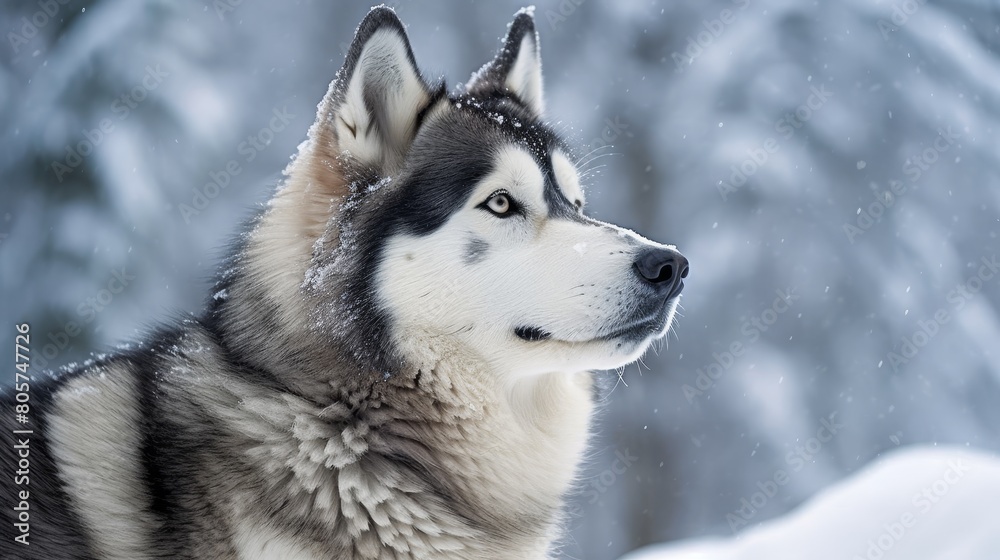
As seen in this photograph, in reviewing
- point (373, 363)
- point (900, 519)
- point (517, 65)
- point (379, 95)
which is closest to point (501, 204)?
point (379, 95)

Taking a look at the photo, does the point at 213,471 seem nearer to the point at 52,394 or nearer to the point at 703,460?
the point at 52,394

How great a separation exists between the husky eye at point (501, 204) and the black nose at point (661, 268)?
1.43ft

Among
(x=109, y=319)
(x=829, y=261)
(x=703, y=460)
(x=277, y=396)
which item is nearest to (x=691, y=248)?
(x=829, y=261)

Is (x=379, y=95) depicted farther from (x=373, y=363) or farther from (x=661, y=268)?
(x=661, y=268)

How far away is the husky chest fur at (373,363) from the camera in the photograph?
81.7 inches

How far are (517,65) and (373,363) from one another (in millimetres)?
1491

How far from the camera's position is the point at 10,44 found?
6.53 metres

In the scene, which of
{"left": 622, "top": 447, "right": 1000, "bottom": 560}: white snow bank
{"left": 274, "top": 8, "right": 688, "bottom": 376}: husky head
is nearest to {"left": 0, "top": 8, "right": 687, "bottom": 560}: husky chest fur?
{"left": 274, "top": 8, "right": 688, "bottom": 376}: husky head

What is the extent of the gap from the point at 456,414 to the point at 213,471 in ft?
2.28

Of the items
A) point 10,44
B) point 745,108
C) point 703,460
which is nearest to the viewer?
point 10,44

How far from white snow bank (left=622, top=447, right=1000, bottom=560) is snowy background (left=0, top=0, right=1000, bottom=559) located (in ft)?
8.76

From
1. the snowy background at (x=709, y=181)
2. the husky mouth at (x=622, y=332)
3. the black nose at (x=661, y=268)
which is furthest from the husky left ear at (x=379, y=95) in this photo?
the snowy background at (x=709, y=181)

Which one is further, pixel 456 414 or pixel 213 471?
pixel 456 414

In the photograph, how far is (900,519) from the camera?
12.0ft
